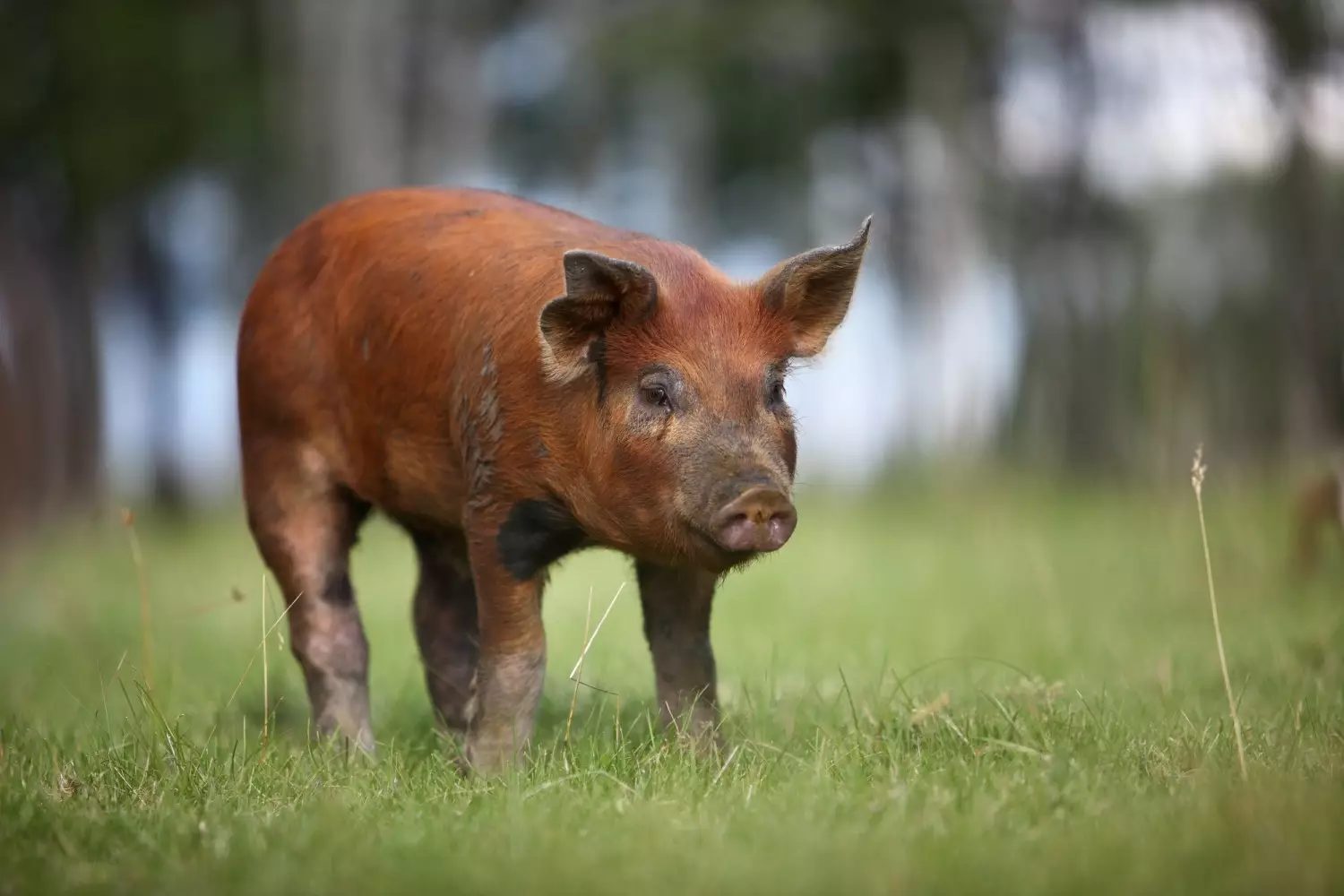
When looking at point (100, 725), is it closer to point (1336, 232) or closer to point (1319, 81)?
point (1319, 81)

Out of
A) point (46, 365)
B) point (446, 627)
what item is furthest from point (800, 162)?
point (446, 627)

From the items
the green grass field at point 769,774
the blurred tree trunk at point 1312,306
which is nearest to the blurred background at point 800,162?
the blurred tree trunk at point 1312,306

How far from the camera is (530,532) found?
493cm

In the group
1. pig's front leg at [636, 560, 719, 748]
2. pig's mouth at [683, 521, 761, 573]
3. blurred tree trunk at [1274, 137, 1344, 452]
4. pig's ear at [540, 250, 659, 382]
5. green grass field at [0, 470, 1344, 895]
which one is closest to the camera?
green grass field at [0, 470, 1344, 895]

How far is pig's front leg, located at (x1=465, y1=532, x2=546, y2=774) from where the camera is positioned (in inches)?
194

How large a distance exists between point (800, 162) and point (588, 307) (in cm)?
3007

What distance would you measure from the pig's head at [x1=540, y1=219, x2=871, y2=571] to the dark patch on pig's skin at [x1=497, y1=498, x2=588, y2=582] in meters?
0.22

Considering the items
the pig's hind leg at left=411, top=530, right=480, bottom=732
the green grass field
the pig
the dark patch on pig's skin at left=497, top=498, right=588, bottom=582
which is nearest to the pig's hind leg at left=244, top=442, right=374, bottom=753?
the pig

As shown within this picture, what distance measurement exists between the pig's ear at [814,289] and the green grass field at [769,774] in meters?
1.18

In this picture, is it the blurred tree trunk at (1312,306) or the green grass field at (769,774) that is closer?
the green grass field at (769,774)

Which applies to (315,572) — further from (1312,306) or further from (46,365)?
(46,365)

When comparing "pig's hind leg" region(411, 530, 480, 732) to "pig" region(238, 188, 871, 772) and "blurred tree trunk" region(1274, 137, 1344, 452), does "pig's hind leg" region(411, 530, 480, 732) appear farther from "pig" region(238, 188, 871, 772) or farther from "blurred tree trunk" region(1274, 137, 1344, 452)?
"blurred tree trunk" region(1274, 137, 1344, 452)

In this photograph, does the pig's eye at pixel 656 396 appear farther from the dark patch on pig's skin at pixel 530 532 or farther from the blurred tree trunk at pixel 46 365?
the blurred tree trunk at pixel 46 365

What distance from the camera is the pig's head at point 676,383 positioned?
4.45m
